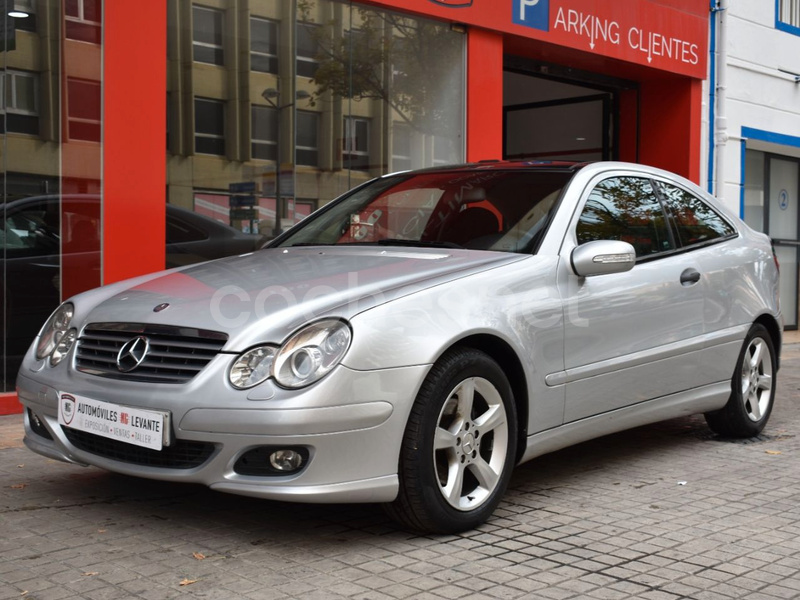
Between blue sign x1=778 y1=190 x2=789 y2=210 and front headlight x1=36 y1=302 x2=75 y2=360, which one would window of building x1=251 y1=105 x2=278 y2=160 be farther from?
blue sign x1=778 y1=190 x2=789 y2=210

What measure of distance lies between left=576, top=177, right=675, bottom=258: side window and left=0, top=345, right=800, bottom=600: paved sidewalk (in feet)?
3.93

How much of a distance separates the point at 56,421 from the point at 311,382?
1.24m

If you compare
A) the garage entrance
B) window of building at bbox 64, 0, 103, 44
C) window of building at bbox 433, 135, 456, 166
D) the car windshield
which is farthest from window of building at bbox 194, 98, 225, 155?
the garage entrance

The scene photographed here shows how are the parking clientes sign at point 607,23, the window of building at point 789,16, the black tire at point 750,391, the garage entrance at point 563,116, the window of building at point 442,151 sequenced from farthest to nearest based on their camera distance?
the window of building at point 789,16
the garage entrance at point 563,116
the window of building at point 442,151
the parking clientes sign at point 607,23
the black tire at point 750,391

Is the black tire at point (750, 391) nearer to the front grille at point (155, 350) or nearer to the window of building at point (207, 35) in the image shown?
the front grille at point (155, 350)

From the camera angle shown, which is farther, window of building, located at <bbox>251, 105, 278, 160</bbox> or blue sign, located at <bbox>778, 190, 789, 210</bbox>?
blue sign, located at <bbox>778, 190, 789, 210</bbox>

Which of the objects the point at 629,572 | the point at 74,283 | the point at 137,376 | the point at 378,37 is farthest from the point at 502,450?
the point at 378,37

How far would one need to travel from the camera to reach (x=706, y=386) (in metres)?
5.70

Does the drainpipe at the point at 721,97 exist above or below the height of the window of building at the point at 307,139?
above

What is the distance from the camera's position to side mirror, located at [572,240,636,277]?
460 cm

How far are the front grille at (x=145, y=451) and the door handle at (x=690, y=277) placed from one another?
2840 millimetres

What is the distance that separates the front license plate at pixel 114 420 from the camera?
146 inches

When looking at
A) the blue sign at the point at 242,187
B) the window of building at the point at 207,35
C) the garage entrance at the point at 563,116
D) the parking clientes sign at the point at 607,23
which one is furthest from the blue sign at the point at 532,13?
the blue sign at the point at 242,187

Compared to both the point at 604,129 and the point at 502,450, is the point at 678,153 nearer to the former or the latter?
the point at 604,129
